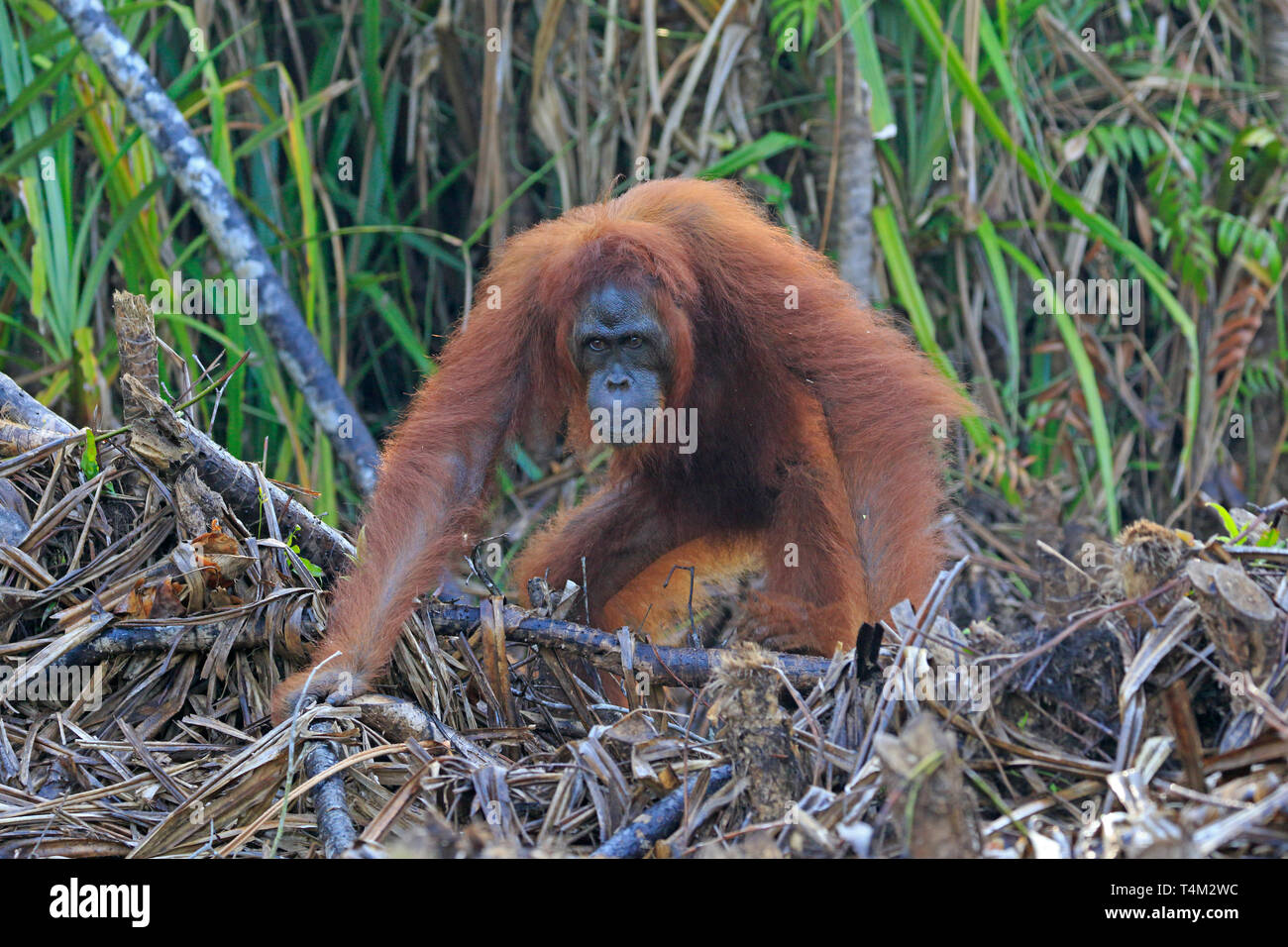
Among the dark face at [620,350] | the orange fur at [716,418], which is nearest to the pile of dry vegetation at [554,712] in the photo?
the orange fur at [716,418]

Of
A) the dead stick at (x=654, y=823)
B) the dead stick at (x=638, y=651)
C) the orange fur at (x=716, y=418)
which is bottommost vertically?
the dead stick at (x=638, y=651)

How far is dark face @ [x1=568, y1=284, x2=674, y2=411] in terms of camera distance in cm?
A: 321

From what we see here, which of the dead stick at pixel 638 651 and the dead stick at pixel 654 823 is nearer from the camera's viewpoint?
the dead stick at pixel 654 823

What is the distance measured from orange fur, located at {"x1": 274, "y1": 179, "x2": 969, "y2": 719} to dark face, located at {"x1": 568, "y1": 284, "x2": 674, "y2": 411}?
0.13ft

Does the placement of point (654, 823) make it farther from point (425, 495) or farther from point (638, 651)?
point (425, 495)

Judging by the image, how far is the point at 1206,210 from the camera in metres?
5.16

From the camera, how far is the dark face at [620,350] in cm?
321

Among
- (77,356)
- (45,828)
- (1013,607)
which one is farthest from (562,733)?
(77,356)

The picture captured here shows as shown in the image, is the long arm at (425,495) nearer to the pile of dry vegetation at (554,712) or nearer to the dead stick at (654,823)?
the pile of dry vegetation at (554,712)

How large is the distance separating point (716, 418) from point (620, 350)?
39cm

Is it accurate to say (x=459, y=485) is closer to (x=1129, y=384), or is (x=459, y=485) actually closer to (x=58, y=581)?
(x=58, y=581)

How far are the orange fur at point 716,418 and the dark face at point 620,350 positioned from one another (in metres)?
0.04

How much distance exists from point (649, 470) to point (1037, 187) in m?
2.81

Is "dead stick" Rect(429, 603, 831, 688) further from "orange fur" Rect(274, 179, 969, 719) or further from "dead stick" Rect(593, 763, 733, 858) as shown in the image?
"dead stick" Rect(593, 763, 733, 858)
